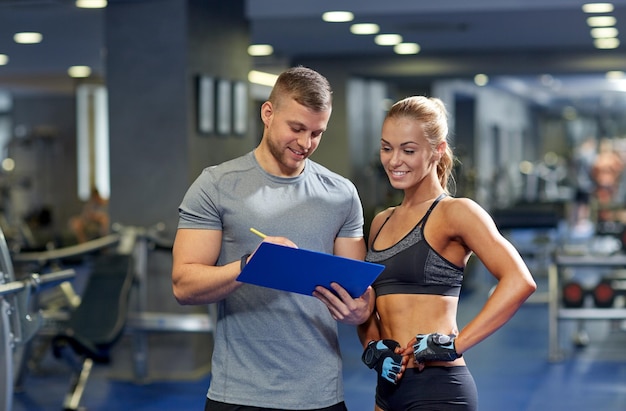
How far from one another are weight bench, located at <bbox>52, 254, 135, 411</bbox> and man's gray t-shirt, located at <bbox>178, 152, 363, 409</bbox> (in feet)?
9.56

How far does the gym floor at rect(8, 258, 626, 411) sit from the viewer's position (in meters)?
5.46

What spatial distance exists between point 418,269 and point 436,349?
188 millimetres

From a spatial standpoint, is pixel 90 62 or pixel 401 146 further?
pixel 90 62

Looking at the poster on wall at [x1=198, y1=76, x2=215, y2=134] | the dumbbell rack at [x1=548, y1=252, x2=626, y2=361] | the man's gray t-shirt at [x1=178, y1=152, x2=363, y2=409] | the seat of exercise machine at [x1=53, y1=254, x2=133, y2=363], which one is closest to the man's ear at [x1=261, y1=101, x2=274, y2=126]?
the man's gray t-shirt at [x1=178, y1=152, x2=363, y2=409]

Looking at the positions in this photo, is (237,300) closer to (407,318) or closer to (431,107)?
(407,318)

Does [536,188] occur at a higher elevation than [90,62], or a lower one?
lower

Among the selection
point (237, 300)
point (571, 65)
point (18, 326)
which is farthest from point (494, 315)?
point (571, 65)

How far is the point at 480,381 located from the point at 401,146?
4.12 m

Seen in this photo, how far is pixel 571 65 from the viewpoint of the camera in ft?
35.2

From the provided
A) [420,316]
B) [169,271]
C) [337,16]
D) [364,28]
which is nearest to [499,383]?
[169,271]

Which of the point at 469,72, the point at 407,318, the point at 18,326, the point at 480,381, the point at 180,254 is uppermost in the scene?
the point at 469,72

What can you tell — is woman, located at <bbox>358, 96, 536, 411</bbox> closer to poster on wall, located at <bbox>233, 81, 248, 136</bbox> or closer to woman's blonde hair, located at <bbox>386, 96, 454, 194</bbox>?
woman's blonde hair, located at <bbox>386, 96, 454, 194</bbox>

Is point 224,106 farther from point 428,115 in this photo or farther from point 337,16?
point 428,115

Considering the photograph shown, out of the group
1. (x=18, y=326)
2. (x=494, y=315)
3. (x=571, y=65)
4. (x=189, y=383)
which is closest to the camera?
(x=494, y=315)
